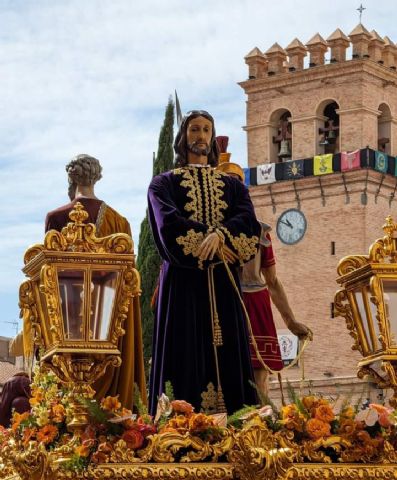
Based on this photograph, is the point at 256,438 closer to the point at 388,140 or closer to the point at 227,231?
the point at 227,231

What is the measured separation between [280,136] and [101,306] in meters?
60.0

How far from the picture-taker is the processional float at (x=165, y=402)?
7.85 metres

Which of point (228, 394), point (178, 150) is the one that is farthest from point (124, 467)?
point (178, 150)

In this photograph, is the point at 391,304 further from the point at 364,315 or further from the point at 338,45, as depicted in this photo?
the point at 338,45

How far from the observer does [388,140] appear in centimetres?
6719

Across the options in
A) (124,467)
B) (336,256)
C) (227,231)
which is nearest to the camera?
(124,467)

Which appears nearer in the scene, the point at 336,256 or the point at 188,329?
the point at 188,329

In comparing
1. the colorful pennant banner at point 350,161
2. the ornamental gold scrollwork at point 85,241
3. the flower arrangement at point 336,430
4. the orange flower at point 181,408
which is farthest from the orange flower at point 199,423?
the colorful pennant banner at point 350,161

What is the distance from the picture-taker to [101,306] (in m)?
8.38

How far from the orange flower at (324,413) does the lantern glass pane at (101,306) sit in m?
1.00

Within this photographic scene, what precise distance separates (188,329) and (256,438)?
136 centimetres

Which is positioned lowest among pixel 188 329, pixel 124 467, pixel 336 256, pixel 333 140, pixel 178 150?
pixel 124 467

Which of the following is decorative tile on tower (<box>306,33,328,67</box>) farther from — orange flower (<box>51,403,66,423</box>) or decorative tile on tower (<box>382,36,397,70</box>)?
orange flower (<box>51,403,66,423</box>)

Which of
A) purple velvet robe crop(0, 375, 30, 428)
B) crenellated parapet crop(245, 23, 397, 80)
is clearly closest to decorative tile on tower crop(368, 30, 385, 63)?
crenellated parapet crop(245, 23, 397, 80)
